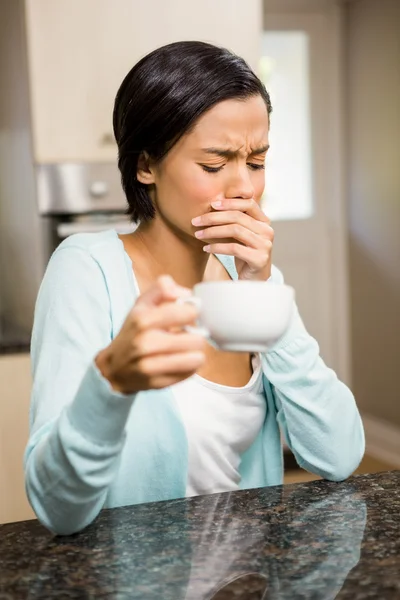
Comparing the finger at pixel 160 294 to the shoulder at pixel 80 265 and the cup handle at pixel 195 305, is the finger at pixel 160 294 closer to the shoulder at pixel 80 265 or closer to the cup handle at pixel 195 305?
the cup handle at pixel 195 305

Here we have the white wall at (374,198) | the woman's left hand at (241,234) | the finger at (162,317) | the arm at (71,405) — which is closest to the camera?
the finger at (162,317)

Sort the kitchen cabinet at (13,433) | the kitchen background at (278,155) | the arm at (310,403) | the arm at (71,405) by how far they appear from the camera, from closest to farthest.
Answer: the arm at (71,405)
the arm at (310,403)
the kitchen cabinet at (13,433)
the kitchen background at (278,155)

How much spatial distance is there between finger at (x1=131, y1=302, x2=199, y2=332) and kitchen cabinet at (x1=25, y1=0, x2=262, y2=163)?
207cm

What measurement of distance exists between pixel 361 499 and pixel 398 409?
345 cm

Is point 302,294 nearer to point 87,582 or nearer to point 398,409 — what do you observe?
point 398,409

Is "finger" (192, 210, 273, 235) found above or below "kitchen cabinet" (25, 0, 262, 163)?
below

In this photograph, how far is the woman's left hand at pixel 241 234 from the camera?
1221 millimetres

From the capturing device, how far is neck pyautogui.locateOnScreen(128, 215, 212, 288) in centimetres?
144

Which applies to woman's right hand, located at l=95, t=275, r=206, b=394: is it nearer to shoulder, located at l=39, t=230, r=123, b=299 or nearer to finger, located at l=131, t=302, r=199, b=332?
finger, located at l=131, t=302, r=199, b=332

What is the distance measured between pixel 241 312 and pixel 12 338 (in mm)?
1949

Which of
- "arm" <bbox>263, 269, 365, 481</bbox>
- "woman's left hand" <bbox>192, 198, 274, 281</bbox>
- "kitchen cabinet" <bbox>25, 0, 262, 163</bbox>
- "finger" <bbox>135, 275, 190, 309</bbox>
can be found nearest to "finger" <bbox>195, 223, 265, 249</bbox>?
"woman's left hand" <bbox>192, 198, 274, 281</bbox>

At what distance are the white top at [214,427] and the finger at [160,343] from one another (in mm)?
572

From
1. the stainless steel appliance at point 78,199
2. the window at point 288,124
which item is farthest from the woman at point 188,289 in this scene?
the window at point 288,124

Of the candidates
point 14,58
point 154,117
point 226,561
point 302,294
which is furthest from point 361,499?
point 302,294
